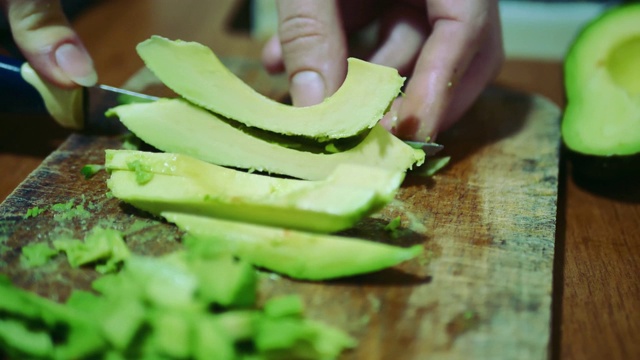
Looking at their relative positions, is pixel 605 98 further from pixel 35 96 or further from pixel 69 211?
pixel 35 96

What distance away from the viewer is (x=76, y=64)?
131cm

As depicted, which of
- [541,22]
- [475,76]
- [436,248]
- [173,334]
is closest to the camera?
[173,334]

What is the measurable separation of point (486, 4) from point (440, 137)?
336mm

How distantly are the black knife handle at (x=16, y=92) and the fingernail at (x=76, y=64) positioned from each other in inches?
4.8

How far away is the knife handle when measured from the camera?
1.34 m

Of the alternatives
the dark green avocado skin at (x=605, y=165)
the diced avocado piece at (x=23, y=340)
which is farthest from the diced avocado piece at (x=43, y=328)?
the dark green avocado skin at (x=605, y=165)

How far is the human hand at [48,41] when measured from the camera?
1.28 meters

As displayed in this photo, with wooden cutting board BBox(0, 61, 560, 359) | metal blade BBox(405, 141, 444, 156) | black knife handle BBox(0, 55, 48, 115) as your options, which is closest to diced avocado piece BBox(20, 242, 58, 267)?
wooden cutting board BBox(0, 61, 560, 359)

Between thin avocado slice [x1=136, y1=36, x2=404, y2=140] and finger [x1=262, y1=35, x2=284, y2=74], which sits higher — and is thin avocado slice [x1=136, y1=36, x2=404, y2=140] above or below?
below

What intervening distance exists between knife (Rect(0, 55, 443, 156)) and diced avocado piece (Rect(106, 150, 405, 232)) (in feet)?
1.05

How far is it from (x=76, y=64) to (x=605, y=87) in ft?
4.01

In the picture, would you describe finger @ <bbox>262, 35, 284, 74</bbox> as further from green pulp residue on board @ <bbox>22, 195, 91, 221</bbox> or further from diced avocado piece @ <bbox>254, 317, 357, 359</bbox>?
diced avocado piece @ <bbox>254, 317, 357, 359</bbox>

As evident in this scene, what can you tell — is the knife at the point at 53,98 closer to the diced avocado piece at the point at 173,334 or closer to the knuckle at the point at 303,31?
the knuckle at the point at 303,31

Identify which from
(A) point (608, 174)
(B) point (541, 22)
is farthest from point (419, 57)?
(B) point (541, 22)
